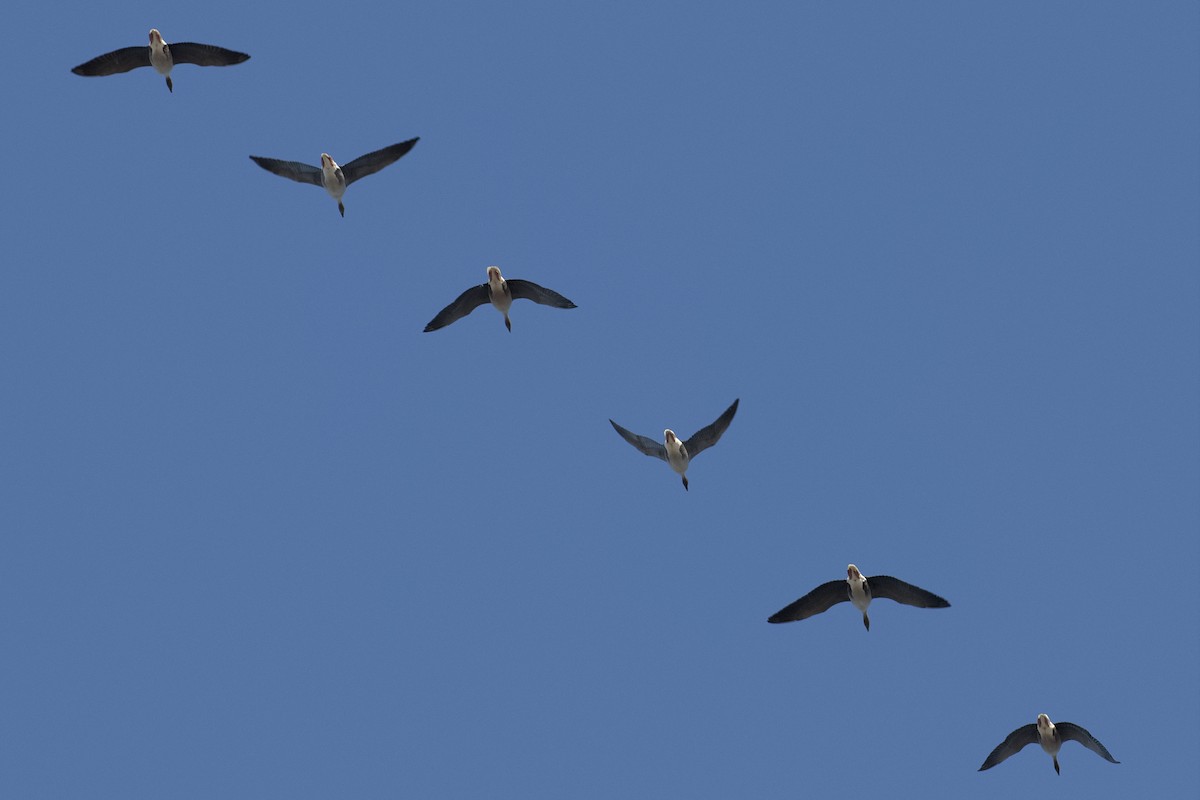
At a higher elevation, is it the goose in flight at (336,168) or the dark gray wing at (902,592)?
the goose in flight at (336,168)

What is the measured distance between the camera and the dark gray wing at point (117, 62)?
1545 inches

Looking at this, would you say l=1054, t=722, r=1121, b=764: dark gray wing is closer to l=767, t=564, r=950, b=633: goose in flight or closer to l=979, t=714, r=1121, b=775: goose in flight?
l=979, t=714, r=1121, b=775: goose in flight

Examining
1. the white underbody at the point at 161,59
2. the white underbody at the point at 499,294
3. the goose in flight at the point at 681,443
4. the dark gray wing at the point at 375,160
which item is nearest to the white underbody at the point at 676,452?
the goose in flight at the point at 681,443

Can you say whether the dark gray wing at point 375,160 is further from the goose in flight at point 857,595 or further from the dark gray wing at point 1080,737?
the dark gray wing at point 1080,737

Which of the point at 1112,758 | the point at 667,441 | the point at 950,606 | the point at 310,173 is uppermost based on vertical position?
the point at 310,173

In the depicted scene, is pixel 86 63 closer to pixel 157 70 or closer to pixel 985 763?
pixel 157 70

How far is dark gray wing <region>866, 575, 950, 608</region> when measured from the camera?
38.4 meters

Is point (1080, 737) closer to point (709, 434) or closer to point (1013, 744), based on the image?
point (1013, 744)

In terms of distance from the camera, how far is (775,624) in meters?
39.7

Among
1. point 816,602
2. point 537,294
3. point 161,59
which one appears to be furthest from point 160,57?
point 816,602

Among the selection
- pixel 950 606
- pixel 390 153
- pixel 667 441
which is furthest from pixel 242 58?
pixel 950 606

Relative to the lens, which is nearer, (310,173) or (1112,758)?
(1112,758)

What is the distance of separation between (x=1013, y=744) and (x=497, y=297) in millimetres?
17755

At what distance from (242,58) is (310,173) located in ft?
11.5
